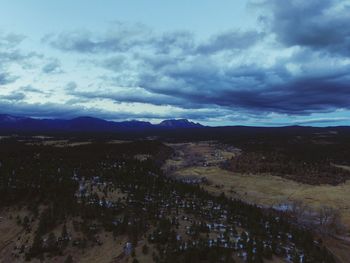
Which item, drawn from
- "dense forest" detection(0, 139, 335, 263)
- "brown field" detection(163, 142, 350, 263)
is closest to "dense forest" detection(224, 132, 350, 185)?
"brown field" detection(163, 142, 350, 263)

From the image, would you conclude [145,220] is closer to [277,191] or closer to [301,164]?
[277,191]

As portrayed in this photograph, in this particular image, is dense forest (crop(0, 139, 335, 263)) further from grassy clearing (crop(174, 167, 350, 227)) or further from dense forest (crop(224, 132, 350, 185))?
dense forest (crop(224, 132, 350, 185))

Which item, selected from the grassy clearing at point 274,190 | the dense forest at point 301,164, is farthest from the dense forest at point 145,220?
the dense forest at point 301,164

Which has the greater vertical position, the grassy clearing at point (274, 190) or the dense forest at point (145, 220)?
the dense forest at point (145, 220)

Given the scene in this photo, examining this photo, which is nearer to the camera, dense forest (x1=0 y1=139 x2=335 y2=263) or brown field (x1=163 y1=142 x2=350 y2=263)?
dense forest (x1=0 y1=139 x2=335 y2=263)

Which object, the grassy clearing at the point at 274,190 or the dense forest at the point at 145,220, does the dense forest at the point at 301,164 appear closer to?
the grassy clearing at the point at 274,190

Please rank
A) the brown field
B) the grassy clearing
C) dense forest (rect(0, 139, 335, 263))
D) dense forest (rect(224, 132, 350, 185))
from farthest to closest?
dense forest (rect(224, 132, 350, 185)), the grassy clearing, the brown field, dense forest (rect(0, 139, 335, 263))

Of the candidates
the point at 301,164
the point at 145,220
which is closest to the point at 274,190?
the point at 301,164

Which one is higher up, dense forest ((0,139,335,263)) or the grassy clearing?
dense forest ((0,139,335,263))

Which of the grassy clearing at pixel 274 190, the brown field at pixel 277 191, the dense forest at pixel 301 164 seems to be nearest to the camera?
the brown field at pixel 277 191
